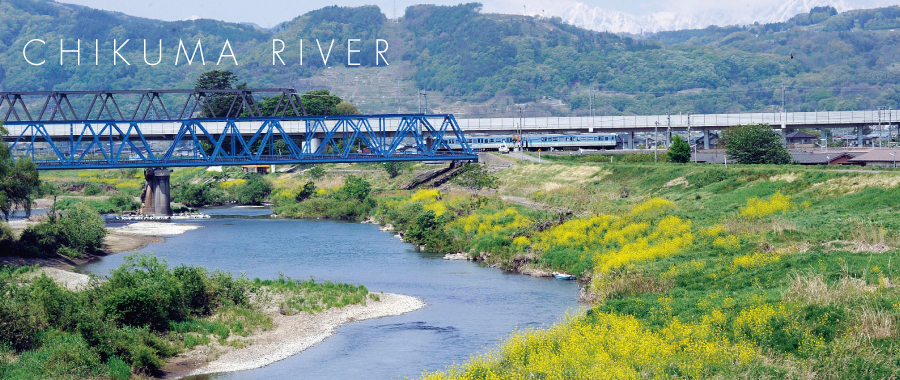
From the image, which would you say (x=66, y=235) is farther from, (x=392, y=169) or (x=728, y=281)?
(x=392, y=169)

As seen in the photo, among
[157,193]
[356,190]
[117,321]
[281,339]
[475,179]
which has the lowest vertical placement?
[281,339]

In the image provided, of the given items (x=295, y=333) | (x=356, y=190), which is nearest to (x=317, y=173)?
(x=356, y=190)

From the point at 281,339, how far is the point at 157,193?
213 ft

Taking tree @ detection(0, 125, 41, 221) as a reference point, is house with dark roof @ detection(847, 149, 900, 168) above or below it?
below

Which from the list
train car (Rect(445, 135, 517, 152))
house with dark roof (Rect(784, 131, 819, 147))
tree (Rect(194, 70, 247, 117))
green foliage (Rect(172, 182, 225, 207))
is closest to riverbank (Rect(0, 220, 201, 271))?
green foliage (Rect(172, 182, 225, 207))

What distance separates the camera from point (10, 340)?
3152 cm

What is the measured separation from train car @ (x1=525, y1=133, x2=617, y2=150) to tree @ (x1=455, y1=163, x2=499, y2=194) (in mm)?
44483

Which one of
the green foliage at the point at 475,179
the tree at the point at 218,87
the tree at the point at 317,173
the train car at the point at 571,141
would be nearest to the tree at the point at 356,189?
the green foliage at the point at 475,179

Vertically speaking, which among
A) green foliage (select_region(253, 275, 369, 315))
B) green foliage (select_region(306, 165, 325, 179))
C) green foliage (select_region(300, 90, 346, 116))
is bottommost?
green foliage (select_region(253, 275, 369, 315))

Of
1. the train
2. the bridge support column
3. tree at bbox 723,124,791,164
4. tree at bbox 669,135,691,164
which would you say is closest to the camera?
tree at bbox 723,124,791,164

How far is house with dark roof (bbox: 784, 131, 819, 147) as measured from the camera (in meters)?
148

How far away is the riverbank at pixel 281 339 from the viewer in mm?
34188

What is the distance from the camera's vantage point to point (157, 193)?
323 feet

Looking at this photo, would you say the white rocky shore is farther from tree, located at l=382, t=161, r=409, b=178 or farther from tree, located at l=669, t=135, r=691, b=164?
tree, located at l=382, t=161, r=409, b=178
